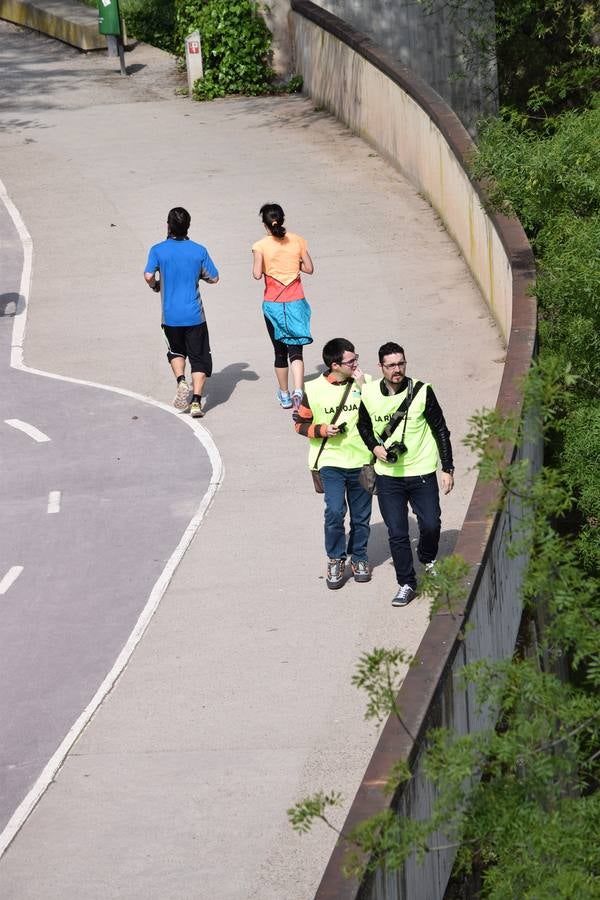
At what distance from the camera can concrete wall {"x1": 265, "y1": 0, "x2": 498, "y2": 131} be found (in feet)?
82.2

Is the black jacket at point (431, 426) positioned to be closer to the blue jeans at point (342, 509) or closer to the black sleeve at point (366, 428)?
the black sleeve at point (366, 428)

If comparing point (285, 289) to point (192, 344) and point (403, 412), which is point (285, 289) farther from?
point (403, 412)

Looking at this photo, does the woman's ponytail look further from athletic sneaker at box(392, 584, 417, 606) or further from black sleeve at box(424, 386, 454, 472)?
athletic sneaker at box(392, 584, 417, 606)

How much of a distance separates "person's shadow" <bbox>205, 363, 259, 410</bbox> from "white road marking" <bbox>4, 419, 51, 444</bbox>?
165cm

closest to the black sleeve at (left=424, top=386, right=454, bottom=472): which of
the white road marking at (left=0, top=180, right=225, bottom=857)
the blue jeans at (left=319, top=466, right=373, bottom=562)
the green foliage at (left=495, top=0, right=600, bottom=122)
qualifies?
the blue jeans at (left=319, top=466, right=373, bottom=562)

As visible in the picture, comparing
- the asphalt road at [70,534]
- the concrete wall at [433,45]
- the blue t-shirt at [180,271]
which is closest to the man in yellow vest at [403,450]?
the asphalt road at [70,534]

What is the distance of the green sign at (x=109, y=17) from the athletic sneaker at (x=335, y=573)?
67.8 ft

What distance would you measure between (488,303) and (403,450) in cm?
708

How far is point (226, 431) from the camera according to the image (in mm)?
14633

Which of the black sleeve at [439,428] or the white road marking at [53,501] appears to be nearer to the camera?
the black sleeve at [439,428]

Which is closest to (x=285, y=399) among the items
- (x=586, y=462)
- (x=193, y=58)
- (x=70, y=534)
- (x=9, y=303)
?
(x=586, y=462)

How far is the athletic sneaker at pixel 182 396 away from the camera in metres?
15.0

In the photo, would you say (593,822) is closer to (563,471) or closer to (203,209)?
(563,471)

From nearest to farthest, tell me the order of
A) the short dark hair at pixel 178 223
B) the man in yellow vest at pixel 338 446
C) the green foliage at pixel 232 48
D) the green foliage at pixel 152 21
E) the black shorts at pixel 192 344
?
the man in yellow vest at pixel 338 446, the short dark hair at pixel 178 223, the black shorts at pixel 192 344, the green foliage at pixel 232 48, the green foliage at pixel 152 21
